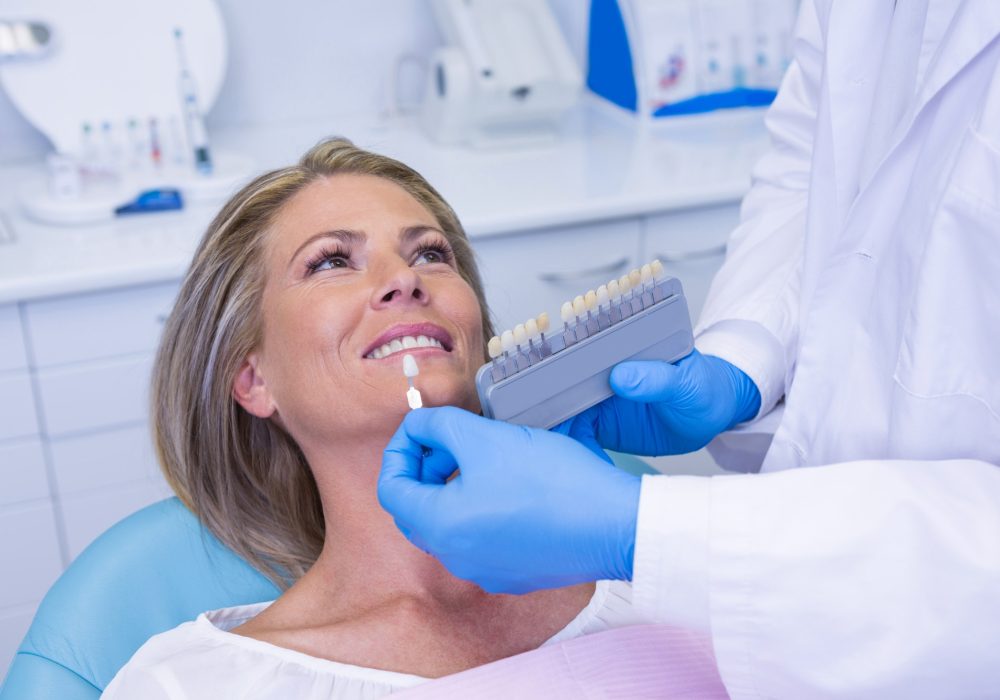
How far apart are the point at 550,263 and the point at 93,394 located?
969 mm

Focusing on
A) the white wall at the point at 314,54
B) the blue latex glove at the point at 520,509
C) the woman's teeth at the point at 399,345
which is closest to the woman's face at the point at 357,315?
the woman's teeth at the point at 399,345

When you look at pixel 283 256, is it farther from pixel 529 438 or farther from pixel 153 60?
pixel 153 60

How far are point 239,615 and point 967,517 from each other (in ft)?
2.99

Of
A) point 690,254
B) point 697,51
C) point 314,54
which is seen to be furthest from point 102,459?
point 697,51

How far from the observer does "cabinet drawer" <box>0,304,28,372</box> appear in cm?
202

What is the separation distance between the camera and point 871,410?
121 centimetres

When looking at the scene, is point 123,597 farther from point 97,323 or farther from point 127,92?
point 127,92

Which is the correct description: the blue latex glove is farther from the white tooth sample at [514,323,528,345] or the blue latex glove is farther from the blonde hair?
the blonde hair

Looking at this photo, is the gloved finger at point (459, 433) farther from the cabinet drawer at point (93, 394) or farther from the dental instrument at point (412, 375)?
the cabinet drawer at point (93, 394)

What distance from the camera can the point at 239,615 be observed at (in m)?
1.44

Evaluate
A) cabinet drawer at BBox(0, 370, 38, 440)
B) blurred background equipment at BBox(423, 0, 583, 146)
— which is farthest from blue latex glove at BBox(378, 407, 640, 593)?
blurred background equipment at BBox(423, 0, 583, 146)

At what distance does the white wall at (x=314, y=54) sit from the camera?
2764 millimetres

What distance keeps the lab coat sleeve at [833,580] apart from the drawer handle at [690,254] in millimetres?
1482

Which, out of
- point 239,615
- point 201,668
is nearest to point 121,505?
point 239,615
